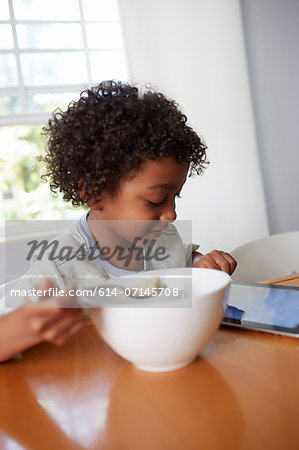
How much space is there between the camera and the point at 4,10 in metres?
2.46

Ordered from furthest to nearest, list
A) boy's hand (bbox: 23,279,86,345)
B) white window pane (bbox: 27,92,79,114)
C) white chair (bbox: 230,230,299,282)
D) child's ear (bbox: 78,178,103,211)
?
white window pane (bbox: 27,92,79,114) < white chair (bbox: 230,230,299,282) < child's ear (bbox: 78,178,103,211) < boy's hand (bbox: 23,279,86,345)

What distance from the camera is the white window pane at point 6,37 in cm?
248

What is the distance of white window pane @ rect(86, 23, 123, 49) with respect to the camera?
2691 mm

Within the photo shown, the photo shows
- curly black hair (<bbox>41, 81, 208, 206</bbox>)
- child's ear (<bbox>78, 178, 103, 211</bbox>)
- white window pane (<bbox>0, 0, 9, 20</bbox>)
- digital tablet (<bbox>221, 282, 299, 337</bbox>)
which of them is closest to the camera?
digital tablet (<bbox>221, 282, 299, 337</bbox>)

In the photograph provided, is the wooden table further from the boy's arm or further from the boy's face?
the boy's face

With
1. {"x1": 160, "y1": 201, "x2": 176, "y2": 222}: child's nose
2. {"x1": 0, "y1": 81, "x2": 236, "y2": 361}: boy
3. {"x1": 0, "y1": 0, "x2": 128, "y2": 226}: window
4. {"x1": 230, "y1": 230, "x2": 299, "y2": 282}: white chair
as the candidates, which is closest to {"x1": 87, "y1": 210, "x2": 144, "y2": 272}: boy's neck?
{"x1": 0, "y1": 81, "x2": 236, "y2": 361}: boy

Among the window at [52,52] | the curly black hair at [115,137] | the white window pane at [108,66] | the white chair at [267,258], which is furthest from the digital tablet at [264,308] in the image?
the white window pane at [108,66]

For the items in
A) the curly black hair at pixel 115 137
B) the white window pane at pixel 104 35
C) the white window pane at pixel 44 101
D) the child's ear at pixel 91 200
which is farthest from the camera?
the white window pane at pixel 104 35

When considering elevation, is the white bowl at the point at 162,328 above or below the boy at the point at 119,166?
below

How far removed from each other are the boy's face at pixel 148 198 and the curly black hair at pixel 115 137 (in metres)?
0.02

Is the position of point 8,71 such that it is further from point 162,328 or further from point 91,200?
point 162,328

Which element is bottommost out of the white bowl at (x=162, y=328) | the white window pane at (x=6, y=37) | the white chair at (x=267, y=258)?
the white chair at (x=267, y=258)

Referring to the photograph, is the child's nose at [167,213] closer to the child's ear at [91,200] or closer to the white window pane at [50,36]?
the child's ear at [91,200]

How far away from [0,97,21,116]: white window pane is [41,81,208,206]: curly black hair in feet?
5.05
